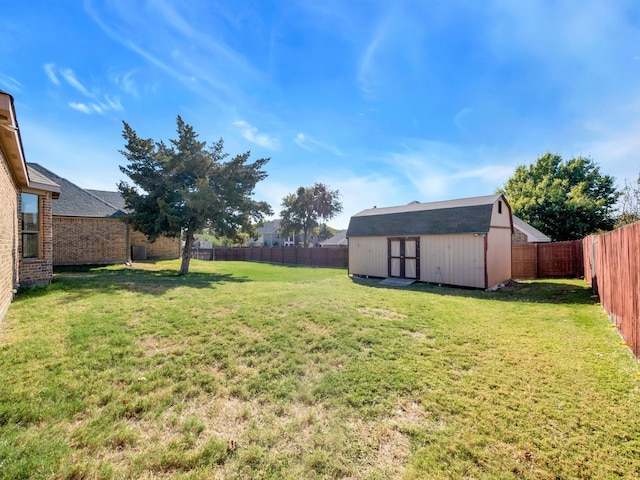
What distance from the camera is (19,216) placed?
7.85 meters

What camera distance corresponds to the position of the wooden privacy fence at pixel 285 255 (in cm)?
2253

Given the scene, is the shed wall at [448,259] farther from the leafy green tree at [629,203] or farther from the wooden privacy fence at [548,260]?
the leafy green tree at [629,203]

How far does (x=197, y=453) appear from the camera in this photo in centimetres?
244

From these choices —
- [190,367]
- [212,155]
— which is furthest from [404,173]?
[190,367]

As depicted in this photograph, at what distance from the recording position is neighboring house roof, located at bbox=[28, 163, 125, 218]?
14.9 meters

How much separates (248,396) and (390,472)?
70.3 inches

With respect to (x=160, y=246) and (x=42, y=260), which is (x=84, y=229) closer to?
(x=160, y=246)

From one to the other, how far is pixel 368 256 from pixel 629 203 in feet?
78.9

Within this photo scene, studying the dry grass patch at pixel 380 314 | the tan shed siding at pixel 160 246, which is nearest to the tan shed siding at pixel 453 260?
the dry grass patch at pixel 380 314

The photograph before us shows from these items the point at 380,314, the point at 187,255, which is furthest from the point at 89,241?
the point at 380,314

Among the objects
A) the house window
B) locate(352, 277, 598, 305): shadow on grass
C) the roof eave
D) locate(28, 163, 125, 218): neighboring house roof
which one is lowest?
locate(352, 277, 598, 305): shadow on grass

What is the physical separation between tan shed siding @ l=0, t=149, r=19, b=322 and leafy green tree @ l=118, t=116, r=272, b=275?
664 centimetres

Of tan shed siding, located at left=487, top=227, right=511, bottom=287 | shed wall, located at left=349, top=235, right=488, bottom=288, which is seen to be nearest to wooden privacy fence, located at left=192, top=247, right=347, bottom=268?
shed wall, located at left=349, top=235, right=488, bottom=288

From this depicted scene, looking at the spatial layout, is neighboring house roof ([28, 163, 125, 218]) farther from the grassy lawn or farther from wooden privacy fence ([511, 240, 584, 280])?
wooden privacy fence ([511, 240, 584, 280])
